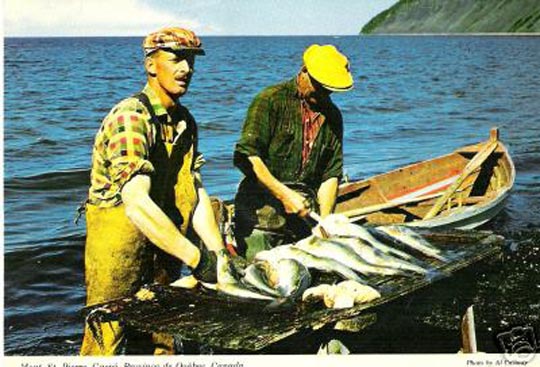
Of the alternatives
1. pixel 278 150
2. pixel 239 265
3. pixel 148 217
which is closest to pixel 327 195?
pixel 278 150

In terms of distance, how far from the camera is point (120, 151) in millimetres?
3539

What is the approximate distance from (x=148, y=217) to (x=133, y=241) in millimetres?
255

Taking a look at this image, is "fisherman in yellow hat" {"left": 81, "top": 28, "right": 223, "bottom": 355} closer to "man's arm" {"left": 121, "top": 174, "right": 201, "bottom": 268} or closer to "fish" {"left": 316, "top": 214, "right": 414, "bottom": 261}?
"man's arm" {"left": 121, "top": 174, "right": 201, "bottom": 268}

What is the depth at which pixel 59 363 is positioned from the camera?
4523 mm

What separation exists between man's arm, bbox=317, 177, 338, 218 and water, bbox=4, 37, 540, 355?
3.03 feet

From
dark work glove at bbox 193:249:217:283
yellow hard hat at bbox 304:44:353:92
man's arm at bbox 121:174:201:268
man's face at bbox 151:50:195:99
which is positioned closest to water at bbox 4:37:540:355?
dark work glove at bbox 193:249:217:283

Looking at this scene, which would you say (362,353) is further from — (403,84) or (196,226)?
(403,84)

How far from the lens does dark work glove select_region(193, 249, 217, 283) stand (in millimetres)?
3643

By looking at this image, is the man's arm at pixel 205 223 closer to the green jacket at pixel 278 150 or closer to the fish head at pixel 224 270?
the fish head at pixel 224 270

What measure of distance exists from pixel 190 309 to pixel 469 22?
43.1ft

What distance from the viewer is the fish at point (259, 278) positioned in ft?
12.1

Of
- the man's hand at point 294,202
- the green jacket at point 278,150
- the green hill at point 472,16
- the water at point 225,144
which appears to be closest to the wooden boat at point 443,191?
the water at point 225,144

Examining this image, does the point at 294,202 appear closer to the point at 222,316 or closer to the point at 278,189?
the point at 278,189

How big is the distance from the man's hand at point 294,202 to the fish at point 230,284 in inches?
44.9
